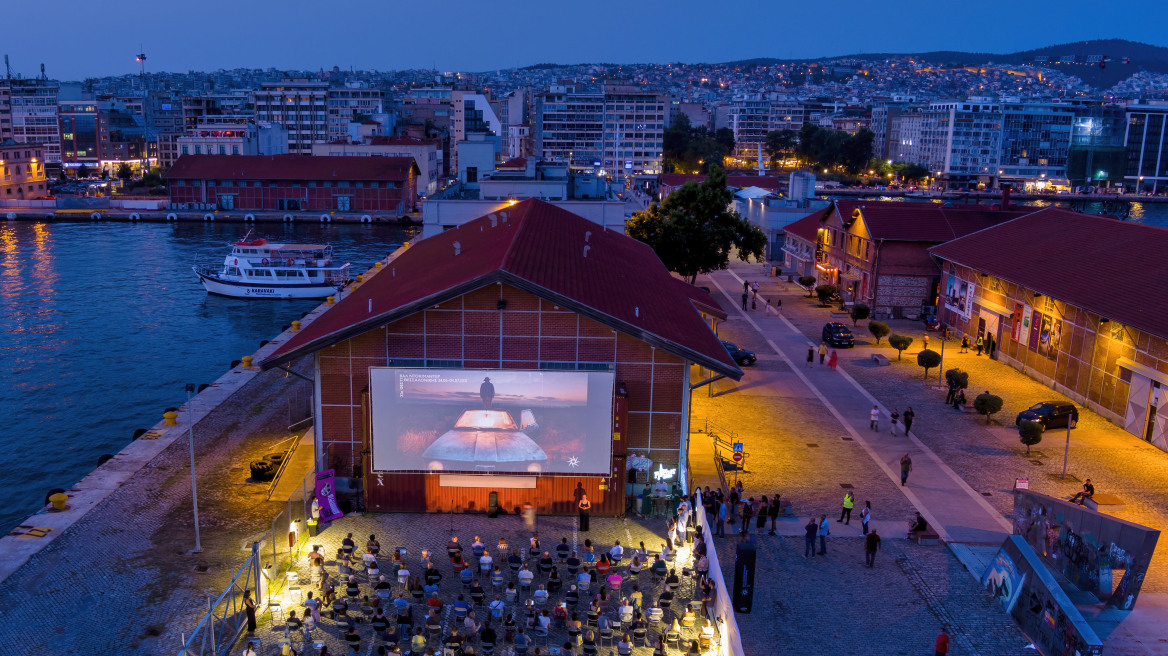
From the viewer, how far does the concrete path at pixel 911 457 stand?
27.0 metres

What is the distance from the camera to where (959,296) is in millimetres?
53500

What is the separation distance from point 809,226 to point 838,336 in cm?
2661

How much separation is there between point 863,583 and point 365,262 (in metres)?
72.6

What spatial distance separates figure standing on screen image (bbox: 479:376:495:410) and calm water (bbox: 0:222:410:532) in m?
17.6

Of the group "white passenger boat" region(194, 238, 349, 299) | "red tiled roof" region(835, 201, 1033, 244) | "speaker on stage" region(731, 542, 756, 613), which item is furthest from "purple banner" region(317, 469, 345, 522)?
"white passenger boat" region(194, 238, 349, 299)

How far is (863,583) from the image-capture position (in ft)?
76.6

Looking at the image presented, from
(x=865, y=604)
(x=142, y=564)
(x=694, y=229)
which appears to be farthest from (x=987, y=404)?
(x=142, y=564)

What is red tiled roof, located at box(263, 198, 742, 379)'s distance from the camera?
26.3m

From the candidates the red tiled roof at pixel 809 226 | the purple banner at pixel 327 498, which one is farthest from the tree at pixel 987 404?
the red tiled roof at pixel 809 226

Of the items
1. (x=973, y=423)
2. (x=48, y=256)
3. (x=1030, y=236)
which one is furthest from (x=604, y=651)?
(x=48, y=256)

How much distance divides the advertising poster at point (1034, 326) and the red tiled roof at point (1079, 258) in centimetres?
159

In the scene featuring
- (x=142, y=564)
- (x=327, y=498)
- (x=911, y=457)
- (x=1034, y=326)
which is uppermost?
(x=1034, y=326)

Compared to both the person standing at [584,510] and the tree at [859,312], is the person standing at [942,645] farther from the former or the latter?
the tree at [859,312]

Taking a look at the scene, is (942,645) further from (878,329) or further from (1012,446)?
(878,329)
